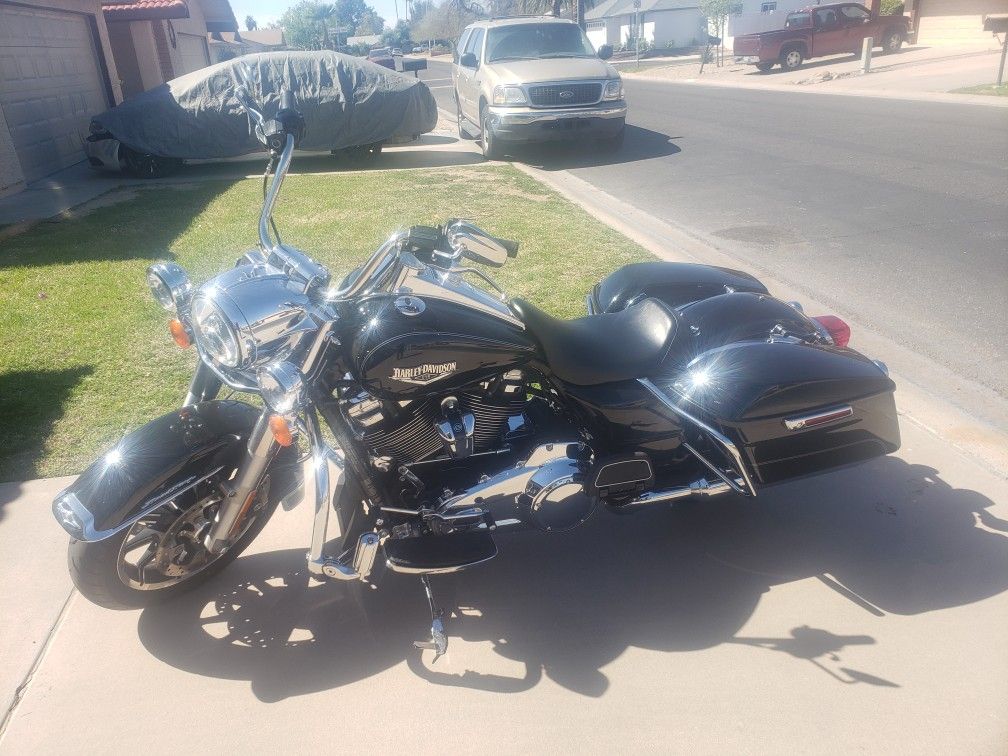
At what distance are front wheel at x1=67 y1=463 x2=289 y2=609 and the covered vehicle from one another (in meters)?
10.8

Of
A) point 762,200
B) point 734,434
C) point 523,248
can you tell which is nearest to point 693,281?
point 734,434

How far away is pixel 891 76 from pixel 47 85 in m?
20.6

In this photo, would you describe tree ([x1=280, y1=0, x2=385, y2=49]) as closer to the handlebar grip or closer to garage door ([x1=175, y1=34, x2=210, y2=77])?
garage door ([x1=175, y1=34, x2=210, y2=77])

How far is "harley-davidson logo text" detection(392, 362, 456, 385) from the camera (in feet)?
8.29

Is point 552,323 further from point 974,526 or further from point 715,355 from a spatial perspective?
point 974,526

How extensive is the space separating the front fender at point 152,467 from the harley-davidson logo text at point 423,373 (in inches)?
27.6

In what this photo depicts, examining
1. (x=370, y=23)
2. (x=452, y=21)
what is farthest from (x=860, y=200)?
(x=370, y=23)

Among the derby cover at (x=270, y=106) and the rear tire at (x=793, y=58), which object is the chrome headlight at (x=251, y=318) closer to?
the derby cover at (x=270, y=106)

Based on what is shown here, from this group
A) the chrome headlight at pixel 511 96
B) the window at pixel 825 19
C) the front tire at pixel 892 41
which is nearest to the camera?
the chrome headlight at pixel 511 96

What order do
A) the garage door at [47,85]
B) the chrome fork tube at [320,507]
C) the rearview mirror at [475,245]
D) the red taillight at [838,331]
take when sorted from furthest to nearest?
the garage door at [47,85]
the red taillight at [838,331]
the chrome fork tube at [320,507]
the rearview mirror at [475,245]

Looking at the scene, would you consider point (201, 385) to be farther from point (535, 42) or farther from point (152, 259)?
point (535, 42)

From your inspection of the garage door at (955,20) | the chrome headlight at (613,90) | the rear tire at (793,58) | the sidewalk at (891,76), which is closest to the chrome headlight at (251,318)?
the chrome headlight at (613,90)

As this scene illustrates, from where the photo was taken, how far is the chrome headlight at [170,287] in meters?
2.68

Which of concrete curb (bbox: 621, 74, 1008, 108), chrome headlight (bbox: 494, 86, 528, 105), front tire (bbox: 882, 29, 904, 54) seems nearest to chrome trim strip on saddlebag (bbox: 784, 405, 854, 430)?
chrome headlight (bbox: 494, 86, 528, 105)
